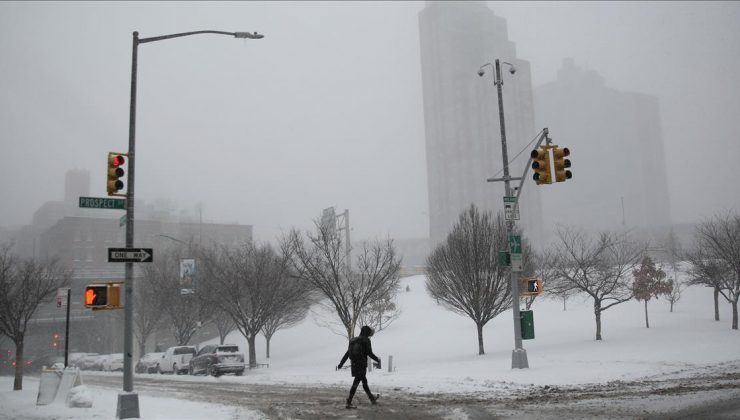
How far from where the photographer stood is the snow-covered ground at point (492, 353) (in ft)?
52.9

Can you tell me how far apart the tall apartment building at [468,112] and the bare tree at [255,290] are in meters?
133

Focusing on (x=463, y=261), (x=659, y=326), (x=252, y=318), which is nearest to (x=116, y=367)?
(x=252, y=318)

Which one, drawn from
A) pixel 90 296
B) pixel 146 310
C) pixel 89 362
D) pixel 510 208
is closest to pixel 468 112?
pixel 146 310

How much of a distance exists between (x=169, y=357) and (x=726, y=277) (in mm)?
34707

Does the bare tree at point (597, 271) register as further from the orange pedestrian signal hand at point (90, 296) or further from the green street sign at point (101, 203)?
the orange pedestrian signal hand at point (90, 296)

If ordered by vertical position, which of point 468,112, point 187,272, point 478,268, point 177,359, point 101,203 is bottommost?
point 177,359

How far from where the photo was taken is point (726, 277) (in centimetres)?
3650

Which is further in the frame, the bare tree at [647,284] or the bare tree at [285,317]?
the bare tree at [285,317]

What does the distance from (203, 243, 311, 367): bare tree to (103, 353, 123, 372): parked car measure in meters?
10.7

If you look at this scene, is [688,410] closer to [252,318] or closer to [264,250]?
[252,318]

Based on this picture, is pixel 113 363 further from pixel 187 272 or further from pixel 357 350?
pixel 357 350

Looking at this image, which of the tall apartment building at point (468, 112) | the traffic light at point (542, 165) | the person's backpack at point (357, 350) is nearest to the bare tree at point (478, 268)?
the traffic light at point (542, 165)

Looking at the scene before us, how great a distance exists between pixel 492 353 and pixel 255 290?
590 inches

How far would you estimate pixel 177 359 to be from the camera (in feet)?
117
